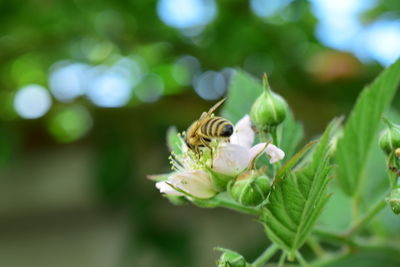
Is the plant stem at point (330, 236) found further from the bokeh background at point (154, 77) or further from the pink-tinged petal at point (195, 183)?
the bokeh background at point (154, 77)

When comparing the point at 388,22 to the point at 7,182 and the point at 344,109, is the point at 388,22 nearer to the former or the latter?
the point at 344,109

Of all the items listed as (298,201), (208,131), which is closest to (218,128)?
(208,131)

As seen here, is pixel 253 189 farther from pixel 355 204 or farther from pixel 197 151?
pixel 355 204

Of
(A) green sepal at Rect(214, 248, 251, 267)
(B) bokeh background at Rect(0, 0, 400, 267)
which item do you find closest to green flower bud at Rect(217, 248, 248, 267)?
(A) green sepal at Rect(214, 248, 251, 267)

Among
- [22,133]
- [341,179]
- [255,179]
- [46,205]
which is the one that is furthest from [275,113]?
[46,205]

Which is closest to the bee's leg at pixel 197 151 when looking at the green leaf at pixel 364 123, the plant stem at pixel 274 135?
the plant stem at pixel 274 135

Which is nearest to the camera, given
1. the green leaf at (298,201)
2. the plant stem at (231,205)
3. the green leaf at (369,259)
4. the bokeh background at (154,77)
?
the green leaf at (298,201)
